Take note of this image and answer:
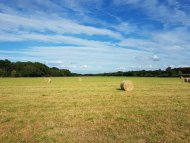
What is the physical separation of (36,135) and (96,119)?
9.38 ft

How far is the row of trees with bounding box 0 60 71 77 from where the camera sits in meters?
114

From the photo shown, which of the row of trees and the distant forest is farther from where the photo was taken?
the row of trees

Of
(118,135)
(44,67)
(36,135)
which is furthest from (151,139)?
(44,67)

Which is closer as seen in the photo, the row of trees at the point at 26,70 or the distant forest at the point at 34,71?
the distant forest at the point at 34,71

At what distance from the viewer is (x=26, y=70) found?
116 m

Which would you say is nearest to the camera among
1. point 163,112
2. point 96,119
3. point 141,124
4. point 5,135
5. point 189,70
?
point 5,135

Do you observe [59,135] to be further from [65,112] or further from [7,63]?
[7,63]

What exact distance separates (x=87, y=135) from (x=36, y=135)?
152cm

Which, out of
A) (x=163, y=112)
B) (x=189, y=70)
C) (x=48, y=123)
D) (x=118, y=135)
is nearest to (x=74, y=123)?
(x=48, y=123)

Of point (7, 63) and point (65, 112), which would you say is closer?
point (65, 112)

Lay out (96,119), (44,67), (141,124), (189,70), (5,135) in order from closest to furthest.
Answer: (5,135) → (141,124) → (96,119) → (189,70) → (44,67)

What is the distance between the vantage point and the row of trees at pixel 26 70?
373 feet

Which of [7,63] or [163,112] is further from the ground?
[7,63]

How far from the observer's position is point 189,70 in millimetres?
86625
